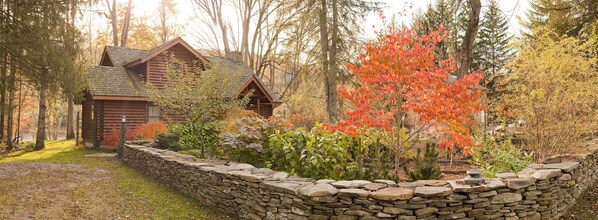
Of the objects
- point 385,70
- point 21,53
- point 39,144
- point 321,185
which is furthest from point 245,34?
point 321,185

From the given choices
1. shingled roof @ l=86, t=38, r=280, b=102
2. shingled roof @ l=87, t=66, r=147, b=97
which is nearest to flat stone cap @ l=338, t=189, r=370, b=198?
shingled roof @ l=86, t=38, r=280, b=102

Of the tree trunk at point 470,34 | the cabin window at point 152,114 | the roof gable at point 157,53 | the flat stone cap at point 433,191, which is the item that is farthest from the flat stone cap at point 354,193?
the cabin window at point 152,114

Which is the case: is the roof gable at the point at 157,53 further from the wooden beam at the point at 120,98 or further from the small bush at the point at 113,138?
the small bush at the point at 113,138

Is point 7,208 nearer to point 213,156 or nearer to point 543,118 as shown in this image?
point 213,156

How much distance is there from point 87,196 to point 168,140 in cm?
427

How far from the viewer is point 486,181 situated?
4.91 meters

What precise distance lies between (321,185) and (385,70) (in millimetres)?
2895

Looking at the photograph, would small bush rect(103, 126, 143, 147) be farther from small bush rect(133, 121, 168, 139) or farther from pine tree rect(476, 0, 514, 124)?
pine tree rect(476, 0, 514, 124)

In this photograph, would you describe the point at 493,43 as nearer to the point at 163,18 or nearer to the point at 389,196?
the point at 163,18

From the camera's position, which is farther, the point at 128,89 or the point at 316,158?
the point at 128,89

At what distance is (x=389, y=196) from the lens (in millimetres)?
4371

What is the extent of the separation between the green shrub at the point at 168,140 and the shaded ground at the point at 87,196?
136 cm

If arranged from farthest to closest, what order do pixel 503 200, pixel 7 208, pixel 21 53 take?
pixel 21 53 < pixel 7 208 < pixel 503 200

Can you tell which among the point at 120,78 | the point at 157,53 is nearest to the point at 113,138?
the point at 120,78
